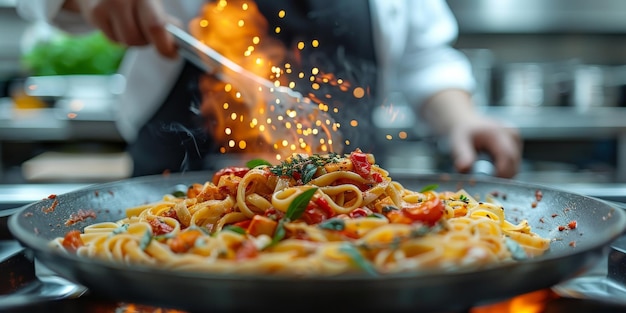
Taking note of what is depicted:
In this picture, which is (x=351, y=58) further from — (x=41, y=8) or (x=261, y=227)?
(x=261, y=227)

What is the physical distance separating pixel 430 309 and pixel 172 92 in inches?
85.3

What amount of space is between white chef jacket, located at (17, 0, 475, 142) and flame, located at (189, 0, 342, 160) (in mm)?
246

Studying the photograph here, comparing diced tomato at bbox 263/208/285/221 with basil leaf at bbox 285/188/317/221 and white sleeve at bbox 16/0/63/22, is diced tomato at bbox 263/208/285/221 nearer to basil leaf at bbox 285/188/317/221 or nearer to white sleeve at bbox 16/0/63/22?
basil leaf at bbox 285/188/317/221

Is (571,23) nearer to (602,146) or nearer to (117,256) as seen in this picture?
(602,146)

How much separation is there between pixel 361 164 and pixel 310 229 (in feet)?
1.56

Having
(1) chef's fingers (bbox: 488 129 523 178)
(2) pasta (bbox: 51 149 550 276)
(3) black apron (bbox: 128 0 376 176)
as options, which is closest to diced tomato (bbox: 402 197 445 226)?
(2) pasta (bbox: 51 149 550 276)

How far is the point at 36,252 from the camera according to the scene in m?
1.08

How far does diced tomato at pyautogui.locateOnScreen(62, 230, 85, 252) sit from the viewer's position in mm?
1425

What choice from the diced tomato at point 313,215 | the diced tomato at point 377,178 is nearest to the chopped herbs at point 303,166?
the diced tomato at point 377,178

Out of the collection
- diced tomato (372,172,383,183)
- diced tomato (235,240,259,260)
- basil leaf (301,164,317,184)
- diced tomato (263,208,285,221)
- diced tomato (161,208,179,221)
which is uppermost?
basil leaf (301,164,317,184)

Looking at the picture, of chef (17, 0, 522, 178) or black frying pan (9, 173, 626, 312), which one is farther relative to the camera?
chef (17, 0, 522, 178)

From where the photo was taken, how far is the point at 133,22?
7.26 ft

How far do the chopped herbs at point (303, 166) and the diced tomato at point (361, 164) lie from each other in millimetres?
51

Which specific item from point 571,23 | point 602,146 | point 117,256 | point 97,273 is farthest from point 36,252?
point 571,23
